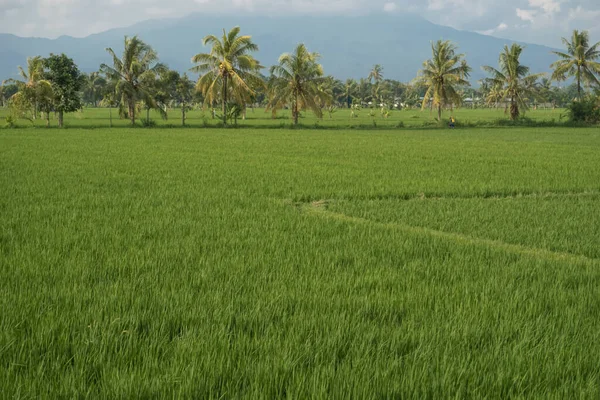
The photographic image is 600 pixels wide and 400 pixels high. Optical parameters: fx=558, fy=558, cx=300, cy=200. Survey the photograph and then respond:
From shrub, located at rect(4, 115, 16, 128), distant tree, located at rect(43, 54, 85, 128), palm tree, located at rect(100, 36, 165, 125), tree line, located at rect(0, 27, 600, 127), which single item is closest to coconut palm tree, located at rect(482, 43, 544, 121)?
tree line, located at rect(0, 27, 600, 127)

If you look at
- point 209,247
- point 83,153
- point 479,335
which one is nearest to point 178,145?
point 83,153

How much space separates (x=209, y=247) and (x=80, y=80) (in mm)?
33734

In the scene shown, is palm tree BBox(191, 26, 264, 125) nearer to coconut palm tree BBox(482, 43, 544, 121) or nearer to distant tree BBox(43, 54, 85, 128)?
distant tree BBox(43, 54, 85, 128)

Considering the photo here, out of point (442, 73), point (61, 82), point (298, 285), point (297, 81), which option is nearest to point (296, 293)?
point (298, 285)

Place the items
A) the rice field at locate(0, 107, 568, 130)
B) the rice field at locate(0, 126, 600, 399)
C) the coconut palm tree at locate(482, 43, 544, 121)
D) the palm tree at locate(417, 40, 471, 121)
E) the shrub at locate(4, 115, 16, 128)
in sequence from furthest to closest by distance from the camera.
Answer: the coconut palm tree at locate(482, 43, 544, 121)
the palm tree at locate(417, 40, 471, 121)
the rice field at locate(0, 107, 568, 130)
the shrub at locate(4, 115, 16, 128)
the rice field at locate(0, 126, 600, 399)

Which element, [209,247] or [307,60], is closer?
[209,247]

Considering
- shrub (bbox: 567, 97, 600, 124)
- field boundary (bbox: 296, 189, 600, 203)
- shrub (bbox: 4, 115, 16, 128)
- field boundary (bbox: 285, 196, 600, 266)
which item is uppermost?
shrub (bbox: 567, 97, 600, 124)

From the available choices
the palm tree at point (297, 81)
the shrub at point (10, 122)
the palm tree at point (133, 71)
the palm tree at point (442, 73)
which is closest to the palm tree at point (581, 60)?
the palm tree at point (442, 73)

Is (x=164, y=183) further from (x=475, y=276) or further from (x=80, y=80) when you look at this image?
(x=80, y=80)

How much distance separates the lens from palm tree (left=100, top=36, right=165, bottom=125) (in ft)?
118

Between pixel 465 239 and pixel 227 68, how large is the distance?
98.0 feet

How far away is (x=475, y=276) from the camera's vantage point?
4746 mm

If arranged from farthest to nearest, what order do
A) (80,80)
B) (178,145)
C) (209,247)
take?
(80,80), (178,145), (209,247)

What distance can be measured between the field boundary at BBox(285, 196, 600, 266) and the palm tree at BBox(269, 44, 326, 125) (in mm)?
28646
